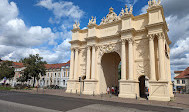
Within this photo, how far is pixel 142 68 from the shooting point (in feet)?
63.2

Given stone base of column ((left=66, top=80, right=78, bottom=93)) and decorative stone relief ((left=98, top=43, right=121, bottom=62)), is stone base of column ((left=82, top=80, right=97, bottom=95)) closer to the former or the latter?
stone base of column ((left=66, top=80, right=78, bottom=93))

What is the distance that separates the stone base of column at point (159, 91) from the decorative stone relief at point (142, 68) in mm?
2379

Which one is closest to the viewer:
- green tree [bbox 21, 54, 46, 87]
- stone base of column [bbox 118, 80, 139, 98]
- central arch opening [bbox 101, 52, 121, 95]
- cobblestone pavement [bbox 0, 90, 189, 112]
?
cobblestone pavement [bbox 0, 90, 189, 112]

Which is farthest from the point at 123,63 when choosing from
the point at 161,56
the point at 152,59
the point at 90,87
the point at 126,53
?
the point at 90,87

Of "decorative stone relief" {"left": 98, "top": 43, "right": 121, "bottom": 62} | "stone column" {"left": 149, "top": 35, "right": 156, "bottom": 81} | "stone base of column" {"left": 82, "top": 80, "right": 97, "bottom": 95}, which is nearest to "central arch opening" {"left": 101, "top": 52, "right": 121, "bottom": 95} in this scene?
"decorative stone relief" {"left": 98, "top": 43, "right": 121, "bottom": 62}

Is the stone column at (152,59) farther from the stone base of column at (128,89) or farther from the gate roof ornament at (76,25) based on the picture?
the gate roof ornament at (76,25)

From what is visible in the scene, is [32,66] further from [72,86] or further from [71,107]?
[71,107]

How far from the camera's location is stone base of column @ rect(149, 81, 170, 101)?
15615 mm

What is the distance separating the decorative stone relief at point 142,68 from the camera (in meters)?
18.9

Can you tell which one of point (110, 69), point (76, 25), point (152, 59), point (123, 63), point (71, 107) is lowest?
point (71, 107)

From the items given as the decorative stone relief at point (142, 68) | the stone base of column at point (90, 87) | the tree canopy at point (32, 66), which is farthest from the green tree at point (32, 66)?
the decorative stone relief at point (142, 68)

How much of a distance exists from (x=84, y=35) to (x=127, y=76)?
12.5m

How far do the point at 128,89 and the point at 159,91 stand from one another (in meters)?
3.87

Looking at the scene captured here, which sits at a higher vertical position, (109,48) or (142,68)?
(109,48)
